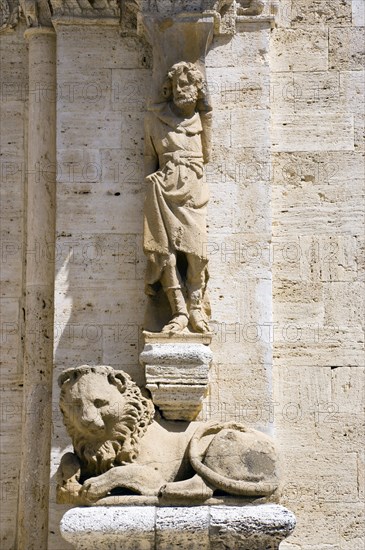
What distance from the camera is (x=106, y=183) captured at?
905 cm

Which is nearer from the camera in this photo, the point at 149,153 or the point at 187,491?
the point at 187,491

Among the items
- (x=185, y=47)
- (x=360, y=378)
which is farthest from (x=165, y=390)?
(x=185, y=47)

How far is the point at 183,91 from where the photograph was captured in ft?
28.8

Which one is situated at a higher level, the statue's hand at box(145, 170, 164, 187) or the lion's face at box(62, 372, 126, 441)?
the statue's hand at box(145, 170, 164, 187)

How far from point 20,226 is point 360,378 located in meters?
2.37

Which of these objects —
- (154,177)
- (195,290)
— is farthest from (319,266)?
(154,177)

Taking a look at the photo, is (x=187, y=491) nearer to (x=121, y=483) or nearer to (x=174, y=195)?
(x=121, y=483)

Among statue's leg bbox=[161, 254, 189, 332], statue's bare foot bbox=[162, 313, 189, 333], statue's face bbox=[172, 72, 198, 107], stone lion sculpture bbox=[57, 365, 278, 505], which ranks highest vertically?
statue's face bbox=[172, 72, 198, 107]

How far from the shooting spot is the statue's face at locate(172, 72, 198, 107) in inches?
345

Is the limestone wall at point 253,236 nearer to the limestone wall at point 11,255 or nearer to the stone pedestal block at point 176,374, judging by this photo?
the limestone wall at point 11,255

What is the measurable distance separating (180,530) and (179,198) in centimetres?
213

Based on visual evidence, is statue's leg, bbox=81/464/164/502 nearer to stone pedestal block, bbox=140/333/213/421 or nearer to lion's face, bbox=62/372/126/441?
lion's face, bbox=62/372/126/441

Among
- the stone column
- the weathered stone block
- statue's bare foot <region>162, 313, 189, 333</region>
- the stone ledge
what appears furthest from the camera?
the weathered stone block

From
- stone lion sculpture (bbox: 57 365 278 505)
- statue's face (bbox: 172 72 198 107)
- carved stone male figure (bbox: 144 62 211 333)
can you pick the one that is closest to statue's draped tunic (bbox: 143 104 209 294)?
carved stone male figure (bbox: 144 62 211 333)
